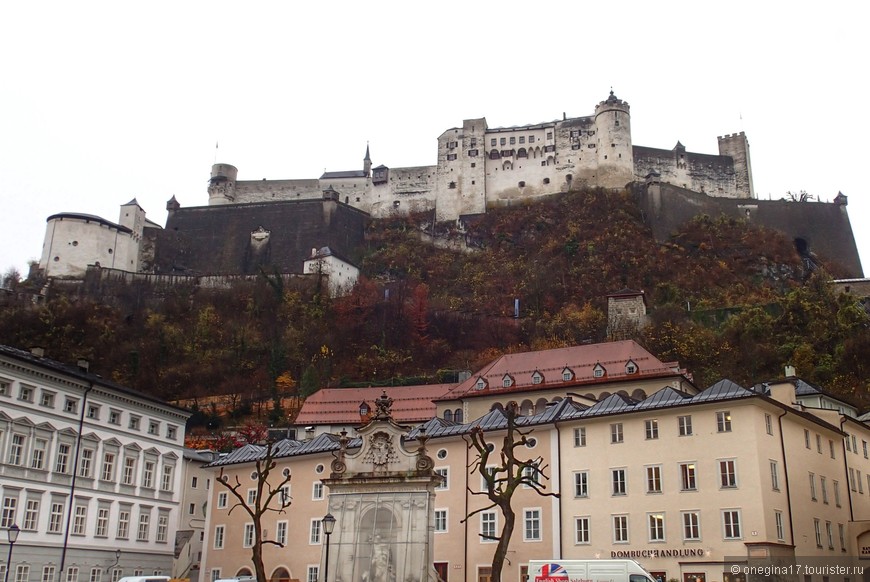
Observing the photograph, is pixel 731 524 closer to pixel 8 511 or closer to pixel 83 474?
pixel 83 474

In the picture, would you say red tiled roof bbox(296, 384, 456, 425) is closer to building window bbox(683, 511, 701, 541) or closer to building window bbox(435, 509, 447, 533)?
building window bbox(435, 509, 447, 533)

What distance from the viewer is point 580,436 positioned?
3856cm

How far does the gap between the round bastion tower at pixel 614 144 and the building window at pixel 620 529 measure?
2686 inches

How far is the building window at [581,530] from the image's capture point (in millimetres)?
36781

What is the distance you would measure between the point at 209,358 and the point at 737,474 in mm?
58811

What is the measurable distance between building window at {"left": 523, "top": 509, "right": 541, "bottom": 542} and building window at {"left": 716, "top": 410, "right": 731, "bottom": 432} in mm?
8491

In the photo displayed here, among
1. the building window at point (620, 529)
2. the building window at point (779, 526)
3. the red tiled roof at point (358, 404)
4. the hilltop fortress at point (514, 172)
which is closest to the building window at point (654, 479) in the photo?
the building window at point (620, 529)

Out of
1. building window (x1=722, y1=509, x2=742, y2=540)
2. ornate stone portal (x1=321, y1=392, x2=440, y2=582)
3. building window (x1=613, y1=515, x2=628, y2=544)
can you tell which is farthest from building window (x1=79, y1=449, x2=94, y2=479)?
building window (x1=722, y1=509, x2=742, y2=540)

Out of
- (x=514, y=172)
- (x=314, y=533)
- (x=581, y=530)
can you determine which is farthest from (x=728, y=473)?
(x=514, y=172)

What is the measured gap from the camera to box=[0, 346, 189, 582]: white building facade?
4044 cm

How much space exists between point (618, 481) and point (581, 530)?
2.59 m

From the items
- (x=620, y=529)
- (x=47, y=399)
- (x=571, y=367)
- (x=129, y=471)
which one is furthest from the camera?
(x=571, y=367)

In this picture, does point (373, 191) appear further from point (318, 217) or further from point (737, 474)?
point (737, 474)

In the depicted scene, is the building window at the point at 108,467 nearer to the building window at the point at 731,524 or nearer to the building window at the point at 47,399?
the building window at the point at 47,399
